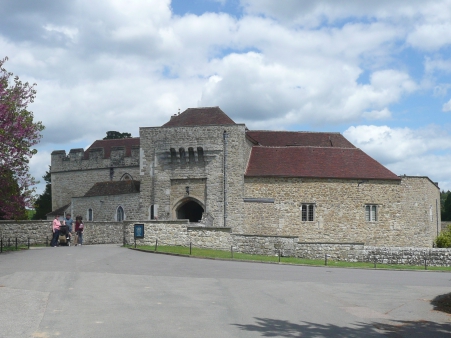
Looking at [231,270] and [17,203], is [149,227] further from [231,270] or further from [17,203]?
[231,270]

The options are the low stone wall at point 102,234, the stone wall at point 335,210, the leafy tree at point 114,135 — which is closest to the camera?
the low stone wall at point 102,234

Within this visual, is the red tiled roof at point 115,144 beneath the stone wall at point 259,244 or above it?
above

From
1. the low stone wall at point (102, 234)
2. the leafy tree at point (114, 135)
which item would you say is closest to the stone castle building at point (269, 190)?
the low stone wall at point (102, 234)

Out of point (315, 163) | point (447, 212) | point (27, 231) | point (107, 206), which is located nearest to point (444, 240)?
point (315, 163)

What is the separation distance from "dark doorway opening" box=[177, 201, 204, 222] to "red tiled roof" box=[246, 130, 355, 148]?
31.2ft

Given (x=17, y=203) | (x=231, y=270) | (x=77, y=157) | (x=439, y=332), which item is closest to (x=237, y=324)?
(x=439, y=332)

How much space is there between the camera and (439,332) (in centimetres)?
1100

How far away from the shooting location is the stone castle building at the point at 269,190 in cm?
4097

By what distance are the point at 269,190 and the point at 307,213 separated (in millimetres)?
3208

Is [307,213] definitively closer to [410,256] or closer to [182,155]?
[182,155]

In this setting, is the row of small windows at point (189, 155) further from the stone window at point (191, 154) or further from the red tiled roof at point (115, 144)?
the red tiled roof at point (115, 144)

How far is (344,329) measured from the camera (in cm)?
1094

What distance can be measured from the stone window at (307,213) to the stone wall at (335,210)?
0.69 feet

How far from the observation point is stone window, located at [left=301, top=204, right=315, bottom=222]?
1625 inches
